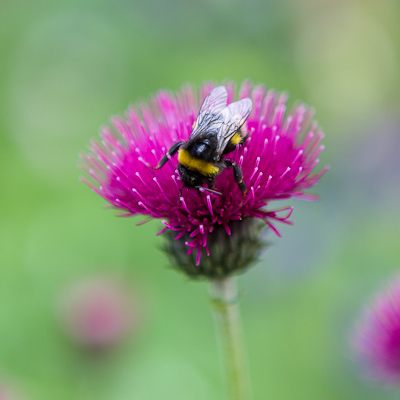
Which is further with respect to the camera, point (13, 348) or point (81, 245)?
point (81, 245)

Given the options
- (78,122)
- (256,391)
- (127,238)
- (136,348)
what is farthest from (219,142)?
(78,122)

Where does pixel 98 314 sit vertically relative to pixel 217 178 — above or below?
below

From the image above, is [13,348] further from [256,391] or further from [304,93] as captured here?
[304,93]

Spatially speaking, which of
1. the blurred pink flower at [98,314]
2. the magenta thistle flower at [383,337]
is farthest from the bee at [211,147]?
the blurred pink flower at [98,314]

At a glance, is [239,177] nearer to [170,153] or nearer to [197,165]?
[197,165]

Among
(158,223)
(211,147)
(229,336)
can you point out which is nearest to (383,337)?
(229,336)

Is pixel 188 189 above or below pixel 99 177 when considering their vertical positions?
below

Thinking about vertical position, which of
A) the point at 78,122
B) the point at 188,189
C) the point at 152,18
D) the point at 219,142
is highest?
the point at 152,18

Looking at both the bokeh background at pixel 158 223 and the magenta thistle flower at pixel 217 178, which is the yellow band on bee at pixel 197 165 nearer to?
the magenta thistle flower at pixel 217 178

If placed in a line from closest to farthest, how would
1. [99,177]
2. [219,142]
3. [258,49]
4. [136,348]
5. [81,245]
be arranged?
1. [219,142]
2. [99,177]
3. [136,348]
4. [81,245]
5. [258,49]
